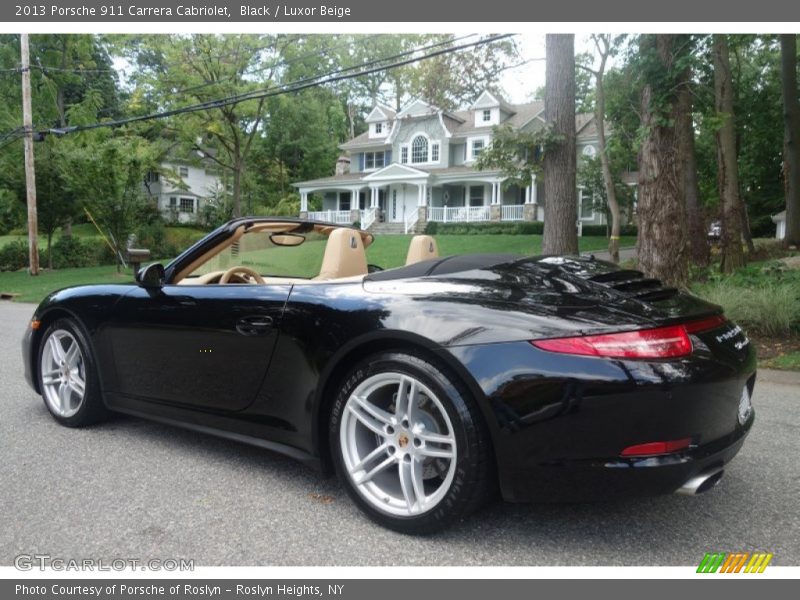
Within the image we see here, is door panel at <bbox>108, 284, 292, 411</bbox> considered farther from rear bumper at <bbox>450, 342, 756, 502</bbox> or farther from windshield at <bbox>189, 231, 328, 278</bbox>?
rear bumper at <bbox>450, 342, 756, 502</bbox>

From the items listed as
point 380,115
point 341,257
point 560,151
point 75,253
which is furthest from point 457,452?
point 380,115

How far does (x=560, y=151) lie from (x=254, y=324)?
25.8 ft

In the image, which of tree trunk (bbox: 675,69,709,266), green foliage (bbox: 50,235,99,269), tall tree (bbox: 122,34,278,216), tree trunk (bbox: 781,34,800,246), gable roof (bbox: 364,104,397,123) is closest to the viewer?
tree trunk (bbox: 675,69,709,266)

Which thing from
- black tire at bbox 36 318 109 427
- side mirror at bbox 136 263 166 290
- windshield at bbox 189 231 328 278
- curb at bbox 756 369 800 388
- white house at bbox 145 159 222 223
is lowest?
curb at bbox 756 369 800 388

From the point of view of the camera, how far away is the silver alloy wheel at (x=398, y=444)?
244 centimetres

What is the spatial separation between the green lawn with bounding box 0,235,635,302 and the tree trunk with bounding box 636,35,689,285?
1051cm

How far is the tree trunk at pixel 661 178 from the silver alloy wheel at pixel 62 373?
25.1 feet

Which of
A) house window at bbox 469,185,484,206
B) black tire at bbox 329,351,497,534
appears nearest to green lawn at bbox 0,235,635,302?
house window at bbox 469,185,484,206

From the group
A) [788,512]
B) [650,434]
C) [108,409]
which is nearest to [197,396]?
[108,409]

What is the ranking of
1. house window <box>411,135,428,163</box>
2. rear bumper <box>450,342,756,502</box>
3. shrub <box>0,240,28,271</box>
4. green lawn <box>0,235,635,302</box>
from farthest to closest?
house window <box>411,135,428,163</box> → shrub <box>0,240,28,271</box> → green lawn <box>0,235,635,302</box> → rear bumper <box>450,342,756,502</box>

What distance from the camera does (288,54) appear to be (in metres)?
26.2

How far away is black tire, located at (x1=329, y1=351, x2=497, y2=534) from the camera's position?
2.30 m

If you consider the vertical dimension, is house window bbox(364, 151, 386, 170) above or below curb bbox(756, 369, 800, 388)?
above

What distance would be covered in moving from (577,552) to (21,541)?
2219mm
